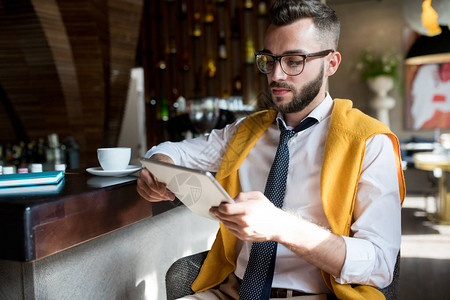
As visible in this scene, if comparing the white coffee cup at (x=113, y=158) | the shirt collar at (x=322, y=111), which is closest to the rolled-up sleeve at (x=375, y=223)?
the shirt collar at (x=322, y=111)

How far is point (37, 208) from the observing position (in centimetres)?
85

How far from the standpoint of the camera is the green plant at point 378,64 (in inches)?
266

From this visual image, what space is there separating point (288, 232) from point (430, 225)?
4386 millimetres

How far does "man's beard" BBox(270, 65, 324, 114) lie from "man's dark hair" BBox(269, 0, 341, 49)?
12 cm

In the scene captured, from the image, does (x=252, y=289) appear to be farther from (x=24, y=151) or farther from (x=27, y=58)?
(x=27, y=58)

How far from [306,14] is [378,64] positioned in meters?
6.21

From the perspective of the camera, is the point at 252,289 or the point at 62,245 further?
the point at 252,289

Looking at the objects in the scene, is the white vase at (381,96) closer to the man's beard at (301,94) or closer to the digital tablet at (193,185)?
the man's beard at (301,94)

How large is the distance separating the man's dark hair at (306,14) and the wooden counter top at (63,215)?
0.68m

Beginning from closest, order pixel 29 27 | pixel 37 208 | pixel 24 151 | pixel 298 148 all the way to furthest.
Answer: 1. pixel 37 208
2. pixel 298 148
3. pixel 24 151
4. pixel 29 27

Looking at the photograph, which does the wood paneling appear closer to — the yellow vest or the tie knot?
the yellow vest

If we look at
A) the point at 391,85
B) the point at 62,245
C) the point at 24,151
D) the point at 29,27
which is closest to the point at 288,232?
the point at 62,245

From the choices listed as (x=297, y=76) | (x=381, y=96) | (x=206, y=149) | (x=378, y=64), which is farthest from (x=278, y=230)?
(x=378, y=64)

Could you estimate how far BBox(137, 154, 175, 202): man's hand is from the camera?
1.13m
